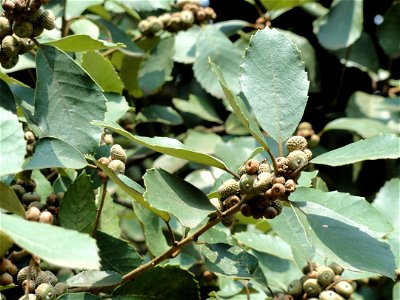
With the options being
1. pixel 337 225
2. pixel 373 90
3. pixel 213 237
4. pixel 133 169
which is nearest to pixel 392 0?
pixel 373 90

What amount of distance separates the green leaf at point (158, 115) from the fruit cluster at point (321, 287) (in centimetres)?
98

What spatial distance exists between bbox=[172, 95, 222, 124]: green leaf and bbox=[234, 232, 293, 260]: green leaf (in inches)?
32.2

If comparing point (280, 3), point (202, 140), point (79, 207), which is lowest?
point (202, 140)

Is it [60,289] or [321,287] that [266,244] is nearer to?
[321,287]

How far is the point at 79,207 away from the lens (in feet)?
4.11

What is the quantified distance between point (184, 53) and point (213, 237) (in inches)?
44.6

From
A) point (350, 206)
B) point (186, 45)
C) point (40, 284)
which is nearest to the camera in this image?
point (40, 284)

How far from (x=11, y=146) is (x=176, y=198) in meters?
0.26

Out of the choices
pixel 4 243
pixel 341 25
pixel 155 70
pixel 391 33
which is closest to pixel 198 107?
pixel 155 70

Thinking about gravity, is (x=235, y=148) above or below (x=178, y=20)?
below

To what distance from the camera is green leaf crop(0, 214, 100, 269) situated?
31.0 inches

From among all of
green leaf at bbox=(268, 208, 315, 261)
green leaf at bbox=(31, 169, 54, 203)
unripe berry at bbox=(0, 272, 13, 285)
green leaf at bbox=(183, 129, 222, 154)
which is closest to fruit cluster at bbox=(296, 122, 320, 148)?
green leaf at bbox=(183, 129, 222, 154)

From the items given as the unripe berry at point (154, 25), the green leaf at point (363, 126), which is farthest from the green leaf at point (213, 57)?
the green leaf at point (363, 126)

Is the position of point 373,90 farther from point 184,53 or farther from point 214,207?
point 214,207
